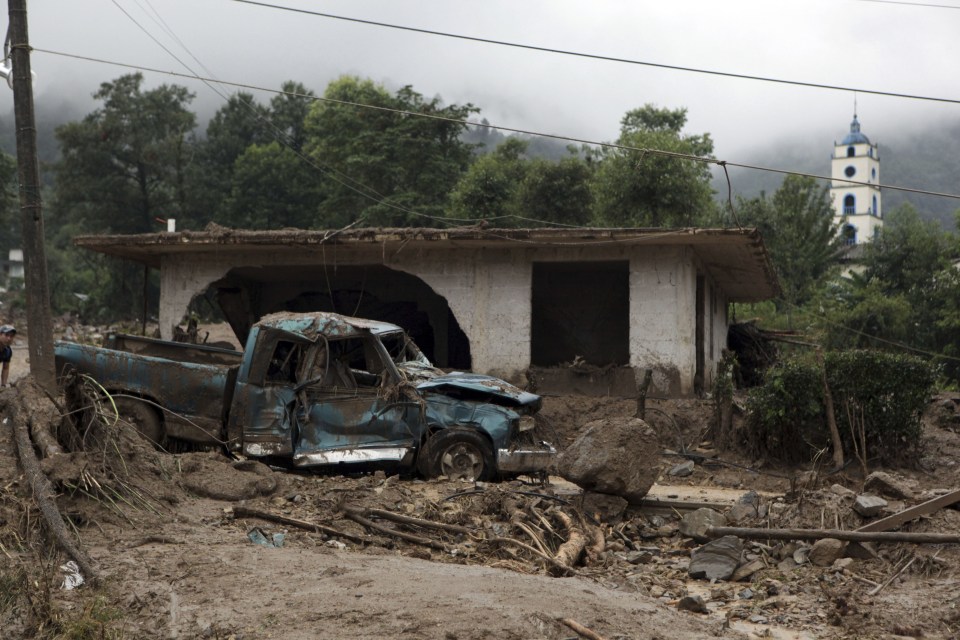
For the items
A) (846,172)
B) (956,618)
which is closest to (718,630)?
(956,618)

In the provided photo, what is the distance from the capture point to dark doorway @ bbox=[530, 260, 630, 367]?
21.8m

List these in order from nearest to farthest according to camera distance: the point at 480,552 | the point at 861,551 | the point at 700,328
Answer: the point at 480,552
the point at 861,551
the point at 700,328

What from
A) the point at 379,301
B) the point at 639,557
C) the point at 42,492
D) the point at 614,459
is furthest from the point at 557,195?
the point at 42,492

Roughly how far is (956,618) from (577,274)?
1536cm

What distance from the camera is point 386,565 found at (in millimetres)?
7688

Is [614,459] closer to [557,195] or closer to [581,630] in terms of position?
[581,630]

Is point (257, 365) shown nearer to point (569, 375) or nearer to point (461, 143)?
point (569, 375)

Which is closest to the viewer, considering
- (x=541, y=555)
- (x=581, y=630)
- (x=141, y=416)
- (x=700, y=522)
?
(x=581, y=630)

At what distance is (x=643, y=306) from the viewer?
1741 centimetres

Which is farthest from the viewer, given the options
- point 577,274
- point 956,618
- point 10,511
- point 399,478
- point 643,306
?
point 577,274

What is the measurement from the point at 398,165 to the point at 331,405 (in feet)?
112

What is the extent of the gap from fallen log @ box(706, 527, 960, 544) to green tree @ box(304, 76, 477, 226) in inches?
1338

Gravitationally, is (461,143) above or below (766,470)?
above

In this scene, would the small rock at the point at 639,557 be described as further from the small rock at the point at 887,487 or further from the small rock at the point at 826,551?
the small rock at the point at 887,487
